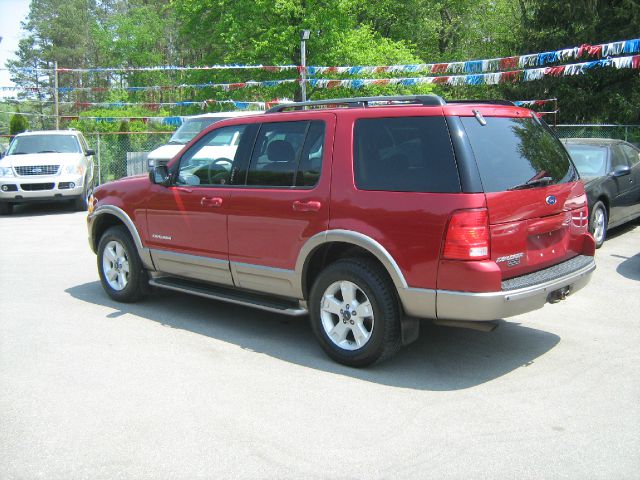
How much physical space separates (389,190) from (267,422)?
184cm

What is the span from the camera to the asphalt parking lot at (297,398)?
3504 millimetres

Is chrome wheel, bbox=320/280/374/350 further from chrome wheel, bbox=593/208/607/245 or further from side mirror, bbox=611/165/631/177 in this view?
side mirror, bbox=611/165/631/177

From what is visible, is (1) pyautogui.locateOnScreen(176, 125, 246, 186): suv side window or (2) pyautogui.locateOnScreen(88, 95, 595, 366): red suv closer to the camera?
(2) pyautogui.locateOnScreen(88, 95, 595, 366): red suv

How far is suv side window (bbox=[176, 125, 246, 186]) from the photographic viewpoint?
233 inches

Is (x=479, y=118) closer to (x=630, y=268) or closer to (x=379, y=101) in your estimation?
(x=379, y=101)

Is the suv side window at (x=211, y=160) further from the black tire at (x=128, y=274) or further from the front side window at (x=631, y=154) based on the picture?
the front side window at (x=631, y=154)

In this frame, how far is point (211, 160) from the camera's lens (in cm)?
609

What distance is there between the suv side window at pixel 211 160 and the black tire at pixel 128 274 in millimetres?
1042

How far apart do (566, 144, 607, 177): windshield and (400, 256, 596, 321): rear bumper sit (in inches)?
221

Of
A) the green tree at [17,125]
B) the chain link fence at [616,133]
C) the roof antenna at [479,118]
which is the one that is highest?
the green tree at [17,125]

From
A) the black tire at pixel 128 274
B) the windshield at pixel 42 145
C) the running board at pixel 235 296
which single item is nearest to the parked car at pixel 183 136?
the windshield at pixel 42 145

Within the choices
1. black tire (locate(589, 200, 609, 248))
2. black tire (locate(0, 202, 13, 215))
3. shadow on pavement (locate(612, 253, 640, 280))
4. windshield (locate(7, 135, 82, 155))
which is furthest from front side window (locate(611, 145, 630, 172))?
black tire (locate(0, 202, 13, 215))

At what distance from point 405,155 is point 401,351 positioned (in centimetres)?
168

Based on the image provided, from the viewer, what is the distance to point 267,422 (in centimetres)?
401
